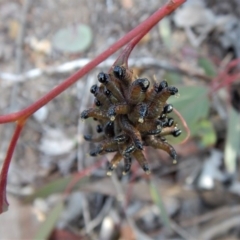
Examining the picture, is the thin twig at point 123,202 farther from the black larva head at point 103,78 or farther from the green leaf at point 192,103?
the black larva head at point 103,78

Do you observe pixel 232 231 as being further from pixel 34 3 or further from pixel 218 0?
pixel 34 3

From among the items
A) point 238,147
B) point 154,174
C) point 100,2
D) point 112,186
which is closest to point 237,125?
point 238,147

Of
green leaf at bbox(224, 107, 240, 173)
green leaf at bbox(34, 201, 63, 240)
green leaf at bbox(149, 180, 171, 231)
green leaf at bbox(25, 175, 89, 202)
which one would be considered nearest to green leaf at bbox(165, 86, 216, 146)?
green leaf at bbox(224, 107, 240, 173)

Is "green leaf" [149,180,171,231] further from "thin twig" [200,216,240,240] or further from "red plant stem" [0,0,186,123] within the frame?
"red plant stem" [0,0,186,123]

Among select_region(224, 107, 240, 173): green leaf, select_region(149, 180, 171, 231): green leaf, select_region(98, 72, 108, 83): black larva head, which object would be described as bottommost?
select_region(98, 72, 108, 83): black larva head

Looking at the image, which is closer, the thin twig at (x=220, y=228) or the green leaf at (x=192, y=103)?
the green leaf at (x=192, y=103)

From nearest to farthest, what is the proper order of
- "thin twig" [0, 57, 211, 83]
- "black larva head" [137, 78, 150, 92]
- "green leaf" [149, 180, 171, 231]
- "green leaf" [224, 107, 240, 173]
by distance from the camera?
"black larva head" [137, 78, 150, 92], "green leaf" [149, 180, 171, 231], "green leaf" [224, 107, 240, 173], "thin twig" [0, 57, 211, 83]

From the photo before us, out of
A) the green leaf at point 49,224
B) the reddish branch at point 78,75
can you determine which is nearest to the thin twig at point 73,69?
the green leaf at point 49,224

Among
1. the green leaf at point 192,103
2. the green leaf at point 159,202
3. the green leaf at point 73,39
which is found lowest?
the green leaf at point 159,202
